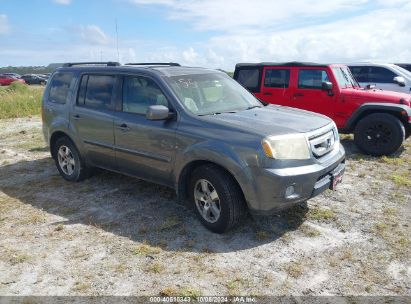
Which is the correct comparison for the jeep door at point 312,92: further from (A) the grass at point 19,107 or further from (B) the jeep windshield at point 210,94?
(A) the grass at point 19,107

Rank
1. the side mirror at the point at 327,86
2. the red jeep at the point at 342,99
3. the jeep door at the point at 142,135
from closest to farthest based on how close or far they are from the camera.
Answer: the jeep door at the point at 142,135 < the red jeep at the point at 342,99 < the side mirror at the point at 327,86

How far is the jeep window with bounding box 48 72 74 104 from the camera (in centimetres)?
592

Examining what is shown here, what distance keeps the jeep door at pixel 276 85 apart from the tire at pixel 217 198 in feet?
15.6

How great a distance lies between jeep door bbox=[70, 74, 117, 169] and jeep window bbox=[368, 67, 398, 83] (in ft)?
28.2

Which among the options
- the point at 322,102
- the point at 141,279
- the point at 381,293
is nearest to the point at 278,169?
the point at 381,293

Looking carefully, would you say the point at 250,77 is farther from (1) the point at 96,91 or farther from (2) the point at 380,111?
(1) the point at 96,91

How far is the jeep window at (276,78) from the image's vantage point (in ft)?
27.3

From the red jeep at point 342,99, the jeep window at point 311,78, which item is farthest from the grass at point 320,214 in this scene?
the jeep window at point 311,78

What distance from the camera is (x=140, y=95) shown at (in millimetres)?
4820

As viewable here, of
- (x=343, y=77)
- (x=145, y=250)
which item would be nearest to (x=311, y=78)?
(x=343, y=77)

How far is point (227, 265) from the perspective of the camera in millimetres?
3557

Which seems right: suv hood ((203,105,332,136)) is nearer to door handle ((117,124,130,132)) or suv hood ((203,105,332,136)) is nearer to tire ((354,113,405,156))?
door handle ((117,124,130,132))

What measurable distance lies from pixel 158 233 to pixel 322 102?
5103 mm

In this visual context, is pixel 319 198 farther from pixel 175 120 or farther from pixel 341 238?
pixel 175 120
